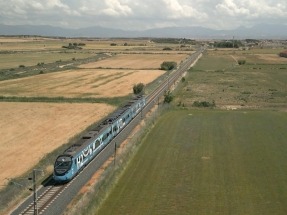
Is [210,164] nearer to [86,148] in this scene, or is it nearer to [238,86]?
[86,148]

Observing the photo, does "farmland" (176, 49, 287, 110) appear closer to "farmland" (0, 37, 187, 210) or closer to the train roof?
"farmland" (0, 37, 187, 210)

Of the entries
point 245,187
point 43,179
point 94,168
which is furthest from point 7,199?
point 245,187

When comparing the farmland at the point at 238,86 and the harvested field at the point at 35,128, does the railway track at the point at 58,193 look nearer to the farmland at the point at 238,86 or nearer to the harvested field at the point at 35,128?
the harvested field at the point at 35,128

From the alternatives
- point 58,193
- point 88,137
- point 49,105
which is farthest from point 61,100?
point 58,193

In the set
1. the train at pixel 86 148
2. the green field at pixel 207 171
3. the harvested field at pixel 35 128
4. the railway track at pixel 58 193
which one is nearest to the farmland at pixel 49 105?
the harvested field at pixel 35 128

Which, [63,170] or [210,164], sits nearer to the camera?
[63,170]

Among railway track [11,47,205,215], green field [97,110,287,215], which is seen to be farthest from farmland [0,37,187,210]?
green field [97,110,287,215]

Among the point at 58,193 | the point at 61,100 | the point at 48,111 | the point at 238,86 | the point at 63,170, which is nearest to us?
the point at 58,193
